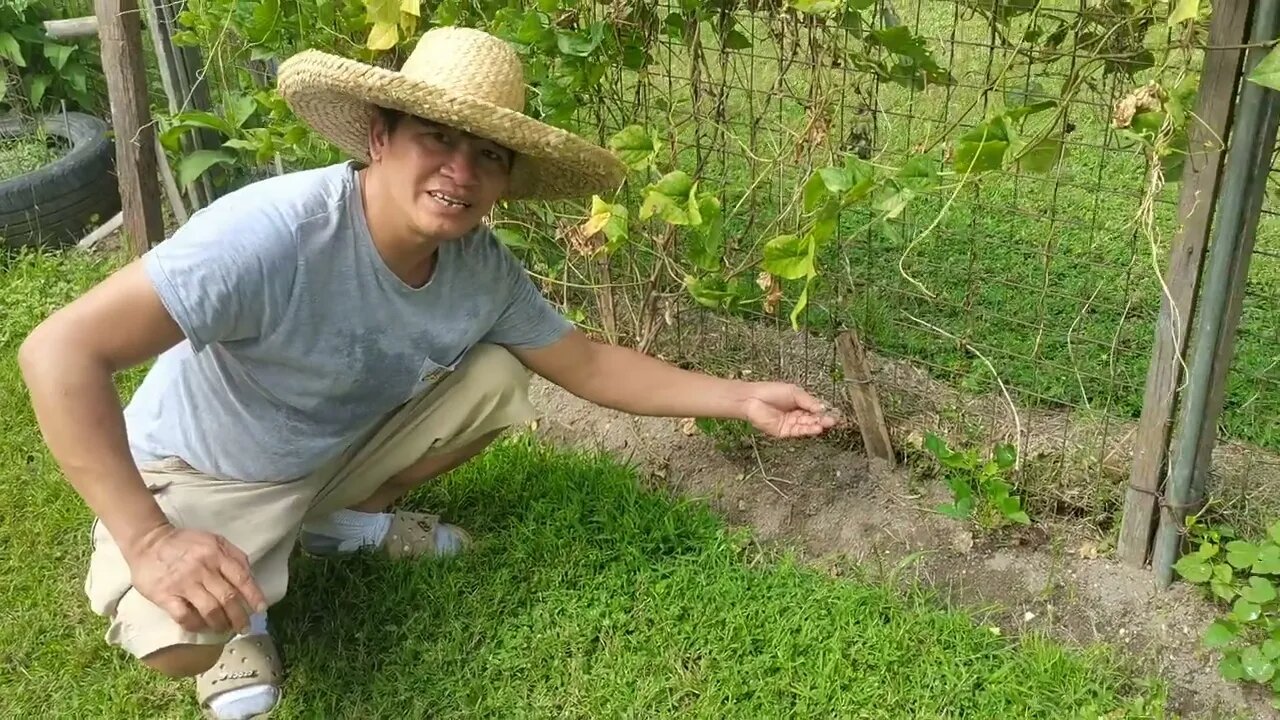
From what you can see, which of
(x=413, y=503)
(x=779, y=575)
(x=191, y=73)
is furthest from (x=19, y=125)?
(x=779, y=575)

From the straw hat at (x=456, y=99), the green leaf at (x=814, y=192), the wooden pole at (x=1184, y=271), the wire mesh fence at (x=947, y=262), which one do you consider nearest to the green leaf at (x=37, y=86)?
the wire mesh fence at (x=947, y=262)

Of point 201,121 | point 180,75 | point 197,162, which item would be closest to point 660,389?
point 201,121

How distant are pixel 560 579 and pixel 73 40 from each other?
4068mm

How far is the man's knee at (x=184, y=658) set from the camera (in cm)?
217

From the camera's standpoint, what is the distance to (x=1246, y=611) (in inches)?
89.4

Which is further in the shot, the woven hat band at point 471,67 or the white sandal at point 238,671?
the white sandal at point 238,671

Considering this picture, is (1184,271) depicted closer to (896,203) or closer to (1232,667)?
(896,203)

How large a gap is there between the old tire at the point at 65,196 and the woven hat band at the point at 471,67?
3123 mm

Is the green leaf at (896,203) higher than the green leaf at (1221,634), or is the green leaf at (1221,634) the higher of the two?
the green leaf at (896,203)

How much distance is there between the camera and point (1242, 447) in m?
2.81

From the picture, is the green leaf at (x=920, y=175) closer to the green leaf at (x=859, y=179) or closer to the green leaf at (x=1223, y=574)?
the green leaf at (x=859, y=179)

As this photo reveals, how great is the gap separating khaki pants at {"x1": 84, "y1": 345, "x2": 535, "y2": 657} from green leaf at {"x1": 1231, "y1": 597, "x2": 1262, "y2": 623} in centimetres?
163

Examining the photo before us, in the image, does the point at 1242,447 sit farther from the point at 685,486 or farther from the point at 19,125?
the point at 19,125

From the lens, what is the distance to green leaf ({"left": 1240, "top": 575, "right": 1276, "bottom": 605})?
89.3 inches
